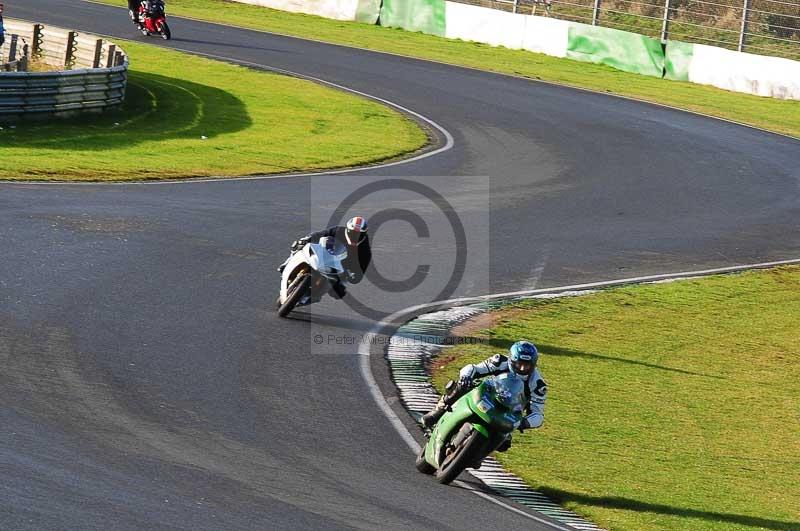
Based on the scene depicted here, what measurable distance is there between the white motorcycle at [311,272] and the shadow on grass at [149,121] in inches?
425

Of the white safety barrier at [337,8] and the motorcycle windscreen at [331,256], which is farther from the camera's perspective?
the white safety barrier at [337,8]

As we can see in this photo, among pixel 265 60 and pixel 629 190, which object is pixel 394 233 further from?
pixel 265 60

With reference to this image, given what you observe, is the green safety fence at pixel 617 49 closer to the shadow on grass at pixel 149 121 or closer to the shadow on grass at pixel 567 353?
the shadow on grass at pixel 149 121

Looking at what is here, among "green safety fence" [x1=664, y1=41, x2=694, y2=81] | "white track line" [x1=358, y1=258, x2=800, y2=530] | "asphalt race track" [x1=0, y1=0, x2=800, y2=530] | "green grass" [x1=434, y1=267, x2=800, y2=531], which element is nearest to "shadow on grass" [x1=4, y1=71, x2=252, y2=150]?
"asphalt race track" [x1=0, y1=0, x2=800, y2=530]

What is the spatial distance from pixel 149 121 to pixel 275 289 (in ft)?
43.5

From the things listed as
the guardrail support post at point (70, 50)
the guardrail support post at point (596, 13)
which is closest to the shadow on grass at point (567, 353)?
the guardrail support post at point (70, 50)

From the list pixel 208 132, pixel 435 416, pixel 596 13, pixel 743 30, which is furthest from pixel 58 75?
pixel 596 13

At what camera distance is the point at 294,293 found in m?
14.0

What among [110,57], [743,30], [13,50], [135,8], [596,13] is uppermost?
[596,13]


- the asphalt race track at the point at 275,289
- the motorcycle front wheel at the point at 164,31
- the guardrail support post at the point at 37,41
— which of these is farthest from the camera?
the motorcycle front wheel at the point at 164,31

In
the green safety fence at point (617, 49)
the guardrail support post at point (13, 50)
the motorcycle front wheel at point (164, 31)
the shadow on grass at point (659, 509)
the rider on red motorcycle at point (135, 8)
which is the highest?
the green safety fence at point (617, 49)

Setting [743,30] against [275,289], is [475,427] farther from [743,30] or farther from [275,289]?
[743,30]

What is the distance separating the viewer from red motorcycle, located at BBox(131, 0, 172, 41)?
40469 millimetres

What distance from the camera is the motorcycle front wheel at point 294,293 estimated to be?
1396 cm
